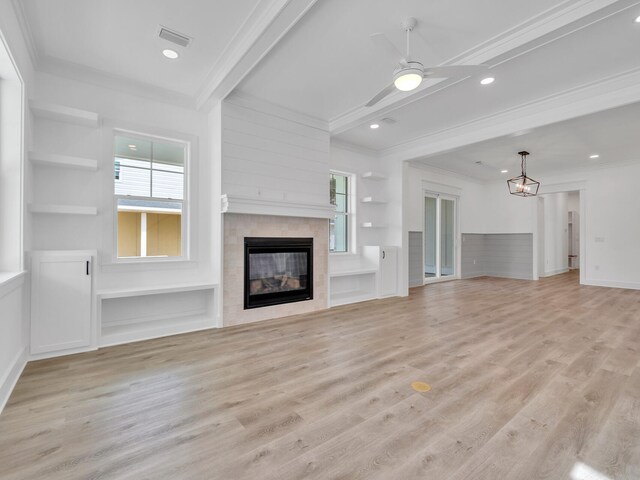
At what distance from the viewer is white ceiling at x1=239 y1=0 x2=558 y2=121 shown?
2.58 meters

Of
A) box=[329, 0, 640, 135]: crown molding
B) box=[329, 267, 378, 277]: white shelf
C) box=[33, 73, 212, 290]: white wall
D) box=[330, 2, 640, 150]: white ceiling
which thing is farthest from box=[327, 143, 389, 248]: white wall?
box=[33, 73, 212, 290]: white wall

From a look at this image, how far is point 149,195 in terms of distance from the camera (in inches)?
156

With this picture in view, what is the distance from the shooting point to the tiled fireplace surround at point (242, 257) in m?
4.14

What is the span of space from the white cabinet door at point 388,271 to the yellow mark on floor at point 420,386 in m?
3.52

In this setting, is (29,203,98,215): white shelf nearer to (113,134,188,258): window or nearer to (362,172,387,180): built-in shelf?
(113,134,188,258): window

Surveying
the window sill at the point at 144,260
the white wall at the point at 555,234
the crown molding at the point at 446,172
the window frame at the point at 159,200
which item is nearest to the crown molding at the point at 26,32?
the window frame at the point at 159,200

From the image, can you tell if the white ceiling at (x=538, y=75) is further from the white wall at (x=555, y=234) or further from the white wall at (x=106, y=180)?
the white wall at (x=555, y=234)

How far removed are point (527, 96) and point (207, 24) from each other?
3938mm

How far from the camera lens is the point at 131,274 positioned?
12.4ft

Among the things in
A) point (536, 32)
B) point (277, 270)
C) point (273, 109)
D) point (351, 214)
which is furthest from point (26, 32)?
point (351, 214)

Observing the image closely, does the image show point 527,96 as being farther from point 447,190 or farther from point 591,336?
point 447,190

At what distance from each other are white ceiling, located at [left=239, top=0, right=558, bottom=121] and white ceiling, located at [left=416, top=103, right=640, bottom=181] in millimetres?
2278

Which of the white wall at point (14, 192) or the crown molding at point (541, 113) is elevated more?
the crown molding at point (541, 113)

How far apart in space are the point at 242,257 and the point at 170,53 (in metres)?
2.45
